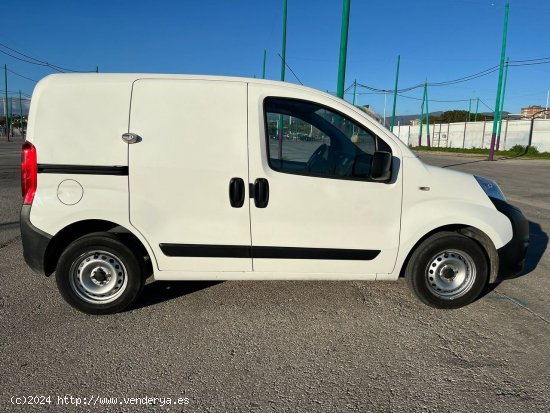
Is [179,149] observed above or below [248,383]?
above

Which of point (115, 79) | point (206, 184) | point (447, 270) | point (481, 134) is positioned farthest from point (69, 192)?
point (481, 134)

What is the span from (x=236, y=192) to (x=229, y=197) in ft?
0.23

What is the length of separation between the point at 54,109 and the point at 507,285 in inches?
183

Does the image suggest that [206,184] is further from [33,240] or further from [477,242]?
[477,242]

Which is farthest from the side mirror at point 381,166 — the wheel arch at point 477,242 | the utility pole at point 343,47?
the utility pole at point 343,47

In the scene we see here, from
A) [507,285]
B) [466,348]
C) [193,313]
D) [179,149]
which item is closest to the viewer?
[466,348]

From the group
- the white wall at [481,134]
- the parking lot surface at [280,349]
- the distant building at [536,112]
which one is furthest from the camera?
the distant building at [536,112]

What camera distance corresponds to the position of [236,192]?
3379 mm

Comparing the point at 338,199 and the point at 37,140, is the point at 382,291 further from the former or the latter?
the point at 37,140

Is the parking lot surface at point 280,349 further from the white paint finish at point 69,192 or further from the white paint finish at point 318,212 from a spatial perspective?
the white paint finish at point 69,192

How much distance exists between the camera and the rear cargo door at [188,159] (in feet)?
10.9

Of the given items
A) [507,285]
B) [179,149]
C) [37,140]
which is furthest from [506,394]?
[37,140]

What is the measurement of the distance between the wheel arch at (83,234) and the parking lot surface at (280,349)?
1.46 feet

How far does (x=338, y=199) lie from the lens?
11.4 feet
